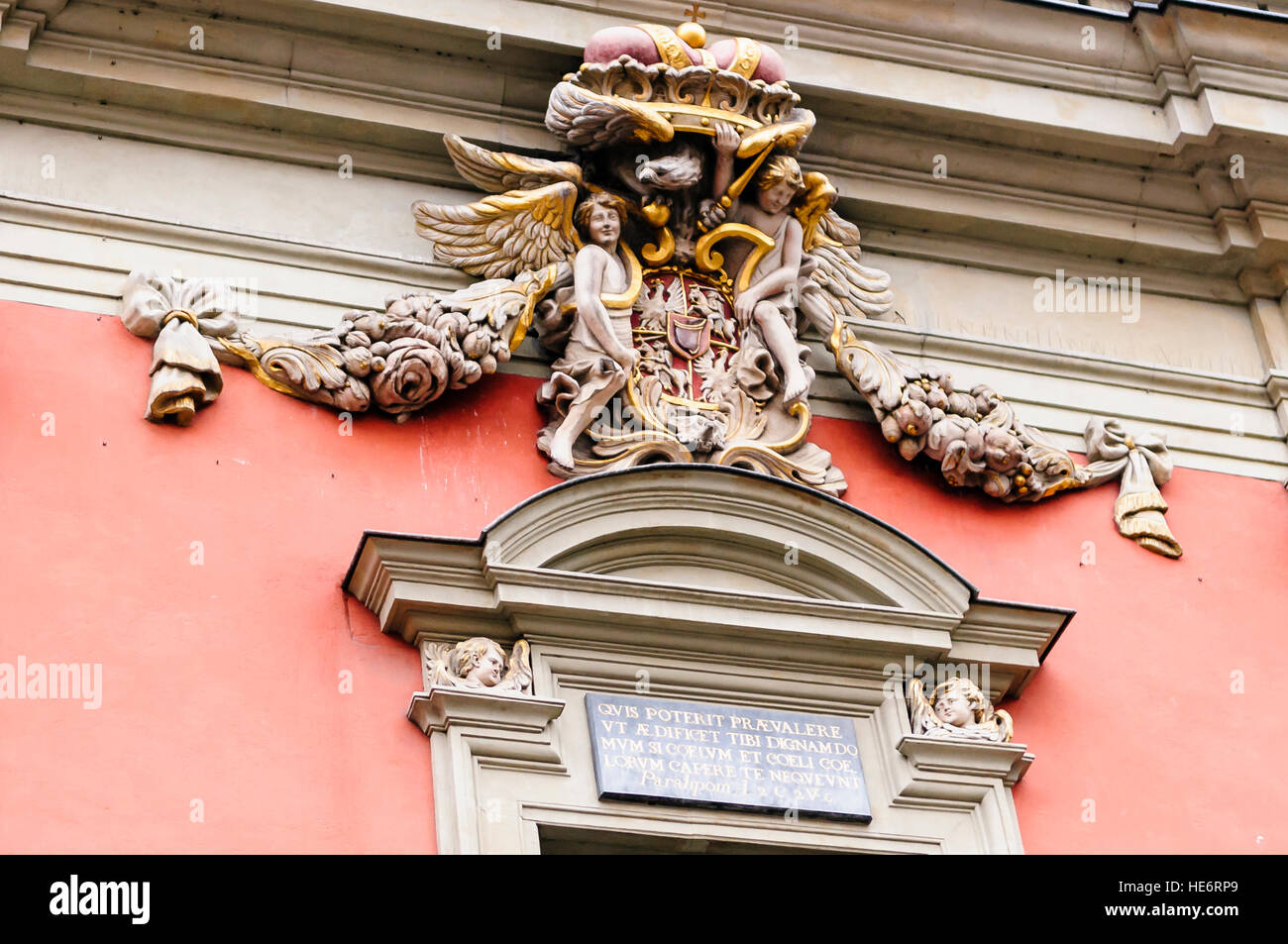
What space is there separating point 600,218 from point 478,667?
185 centimetres

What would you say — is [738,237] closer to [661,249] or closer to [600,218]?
[661,249]

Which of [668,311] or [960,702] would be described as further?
[668,311]

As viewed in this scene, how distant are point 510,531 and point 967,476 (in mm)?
1834

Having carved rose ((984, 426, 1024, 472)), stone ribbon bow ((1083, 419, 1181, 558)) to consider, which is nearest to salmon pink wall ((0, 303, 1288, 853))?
stone ribbon bow ((1083, 419, 1181, 558))

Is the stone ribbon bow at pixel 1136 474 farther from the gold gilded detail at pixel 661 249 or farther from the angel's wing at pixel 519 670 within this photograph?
the angel's wing at pixel 519 670

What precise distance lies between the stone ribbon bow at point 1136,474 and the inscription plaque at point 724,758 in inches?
62.6

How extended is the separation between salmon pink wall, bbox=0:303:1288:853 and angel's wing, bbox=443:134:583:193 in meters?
0.73

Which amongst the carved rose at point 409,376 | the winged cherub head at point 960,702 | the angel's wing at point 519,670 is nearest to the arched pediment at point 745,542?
the winged cherub head at point 960,702

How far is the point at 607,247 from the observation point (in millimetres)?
8570

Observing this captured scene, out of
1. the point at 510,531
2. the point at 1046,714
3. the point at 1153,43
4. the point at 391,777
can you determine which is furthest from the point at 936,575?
the point at 1153,43

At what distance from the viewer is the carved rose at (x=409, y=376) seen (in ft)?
26.2

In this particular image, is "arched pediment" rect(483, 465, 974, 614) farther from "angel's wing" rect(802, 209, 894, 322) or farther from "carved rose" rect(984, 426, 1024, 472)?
"angel's wing" rect(802, 209, 894, 322)

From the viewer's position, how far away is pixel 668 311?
28.3 feet

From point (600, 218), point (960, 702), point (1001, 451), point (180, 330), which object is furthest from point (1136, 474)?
point (180, 330)
